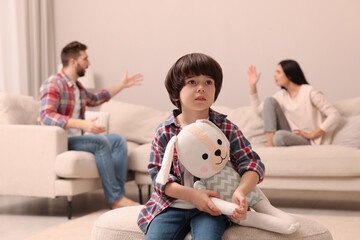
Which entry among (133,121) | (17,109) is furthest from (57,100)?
(133,121)

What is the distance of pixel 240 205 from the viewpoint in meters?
1.25

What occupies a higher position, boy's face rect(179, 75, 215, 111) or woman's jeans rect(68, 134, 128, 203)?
boy's face rect(179, 75, 215, 111)

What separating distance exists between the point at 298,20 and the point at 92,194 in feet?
7.19

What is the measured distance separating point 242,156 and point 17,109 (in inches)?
85.8

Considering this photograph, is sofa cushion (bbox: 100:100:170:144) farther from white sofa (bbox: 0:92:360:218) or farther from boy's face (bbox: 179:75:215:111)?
boy's face (bbox: 179:75:215:111)

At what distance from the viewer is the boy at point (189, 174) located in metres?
1.28

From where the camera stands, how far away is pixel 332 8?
4.02 m

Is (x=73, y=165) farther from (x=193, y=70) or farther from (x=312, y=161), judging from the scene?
(x=193, y=70)

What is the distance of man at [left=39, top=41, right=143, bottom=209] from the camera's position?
2936 mm

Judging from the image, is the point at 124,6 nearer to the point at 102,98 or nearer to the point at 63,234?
the point at 102,98

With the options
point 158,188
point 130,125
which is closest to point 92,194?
point 130,125

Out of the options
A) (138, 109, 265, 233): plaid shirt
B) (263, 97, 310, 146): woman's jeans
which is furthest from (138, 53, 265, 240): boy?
(263, 97, 310, 146): woman's jeans

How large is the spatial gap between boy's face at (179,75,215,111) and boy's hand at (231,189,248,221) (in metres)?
0.27

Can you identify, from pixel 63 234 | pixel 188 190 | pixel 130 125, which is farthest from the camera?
pixel 130 125
